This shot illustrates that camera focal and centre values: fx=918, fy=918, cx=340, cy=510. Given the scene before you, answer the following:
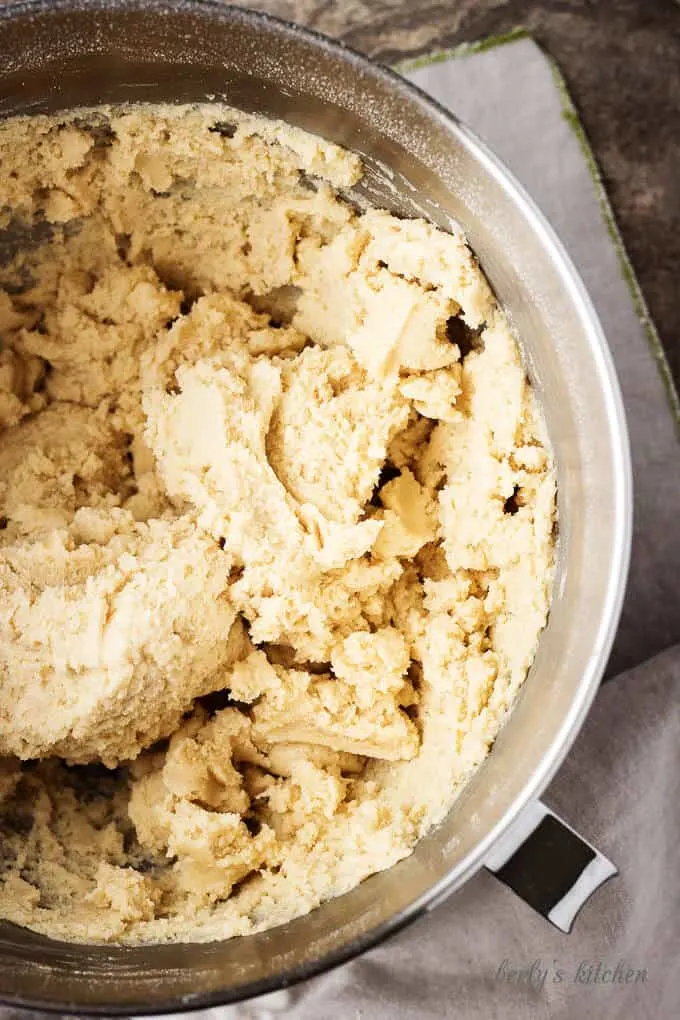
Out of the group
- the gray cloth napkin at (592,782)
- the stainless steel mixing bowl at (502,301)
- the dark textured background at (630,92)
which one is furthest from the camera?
the dark textured background at (630,92)

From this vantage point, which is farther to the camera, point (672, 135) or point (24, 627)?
point (672, 135)

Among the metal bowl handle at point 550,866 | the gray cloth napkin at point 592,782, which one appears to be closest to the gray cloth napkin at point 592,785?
the gray cloth napkin at point 592,782

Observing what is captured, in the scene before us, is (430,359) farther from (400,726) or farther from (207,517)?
(400,726)

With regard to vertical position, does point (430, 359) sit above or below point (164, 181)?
below

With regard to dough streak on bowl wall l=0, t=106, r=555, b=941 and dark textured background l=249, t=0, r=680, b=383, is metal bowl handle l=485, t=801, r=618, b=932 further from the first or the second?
dark textured background l=249, t=0, r=680, b=383

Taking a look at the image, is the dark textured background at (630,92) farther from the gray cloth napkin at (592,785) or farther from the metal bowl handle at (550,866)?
the metal bowl handle at (550,866)

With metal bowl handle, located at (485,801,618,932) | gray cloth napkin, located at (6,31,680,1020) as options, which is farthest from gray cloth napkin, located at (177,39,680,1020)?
metal bowl handle, located at (485,801,618,932)

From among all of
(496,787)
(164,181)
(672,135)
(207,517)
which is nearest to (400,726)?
(496,787)
